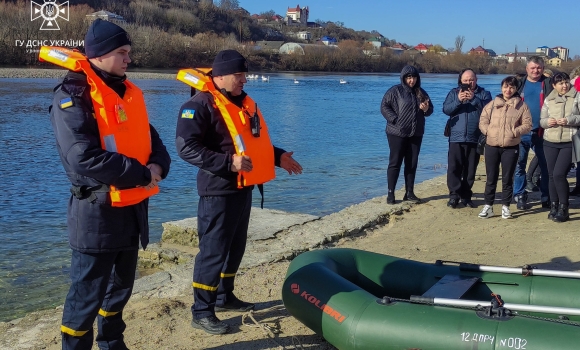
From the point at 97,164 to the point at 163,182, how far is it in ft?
27.0

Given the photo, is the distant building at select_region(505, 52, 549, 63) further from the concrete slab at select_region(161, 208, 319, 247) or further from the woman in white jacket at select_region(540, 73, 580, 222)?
the concrete slab at select_region(161, 208, 319, 247)

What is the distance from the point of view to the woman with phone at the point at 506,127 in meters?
6.42

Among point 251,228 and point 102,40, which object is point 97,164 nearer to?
point 102,40

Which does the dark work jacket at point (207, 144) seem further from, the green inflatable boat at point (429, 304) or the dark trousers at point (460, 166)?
the dark trousers at point (460, 166)

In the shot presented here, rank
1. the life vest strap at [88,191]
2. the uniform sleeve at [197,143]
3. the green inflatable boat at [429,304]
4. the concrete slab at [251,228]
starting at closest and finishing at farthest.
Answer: the life vest strap at [88,191], the green inflatable boat at [429,304], the uniform sleeve at [197,143], the concrete slab at [251,228]

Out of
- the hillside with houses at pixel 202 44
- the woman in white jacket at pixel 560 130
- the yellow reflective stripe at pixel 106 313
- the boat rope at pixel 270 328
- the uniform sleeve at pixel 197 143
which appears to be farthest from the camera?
the hillside with houses at pixel 202 44

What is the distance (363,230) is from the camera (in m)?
6.57

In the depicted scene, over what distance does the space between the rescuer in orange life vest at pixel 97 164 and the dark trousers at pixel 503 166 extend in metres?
4.60

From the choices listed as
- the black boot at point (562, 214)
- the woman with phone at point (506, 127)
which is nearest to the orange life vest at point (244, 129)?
the woman with phone at point (506, 127)

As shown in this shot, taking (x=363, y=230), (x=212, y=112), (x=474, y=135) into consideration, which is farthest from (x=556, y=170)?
(x=212, y=112)

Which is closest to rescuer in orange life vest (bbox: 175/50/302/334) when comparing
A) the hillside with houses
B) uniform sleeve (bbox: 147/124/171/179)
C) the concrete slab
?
uniform sleeve (bbox: 147/124/171/179)

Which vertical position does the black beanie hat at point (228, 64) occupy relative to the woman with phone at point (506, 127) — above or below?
above

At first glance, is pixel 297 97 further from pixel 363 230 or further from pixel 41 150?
pixel 363 230

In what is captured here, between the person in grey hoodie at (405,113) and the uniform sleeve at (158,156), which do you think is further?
the person in grey hoodie at (405,113)
